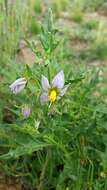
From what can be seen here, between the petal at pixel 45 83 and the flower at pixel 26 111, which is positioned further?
the flower at pixel 26 111

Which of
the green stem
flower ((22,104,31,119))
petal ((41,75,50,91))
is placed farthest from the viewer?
the green stem

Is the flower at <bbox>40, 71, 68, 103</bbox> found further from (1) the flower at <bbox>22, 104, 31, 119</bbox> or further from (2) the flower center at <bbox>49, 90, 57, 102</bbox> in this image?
(1) the flower at <bbox>22, 104, 31, 119</bbox>

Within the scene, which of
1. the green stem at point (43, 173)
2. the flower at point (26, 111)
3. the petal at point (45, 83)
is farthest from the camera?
the green stem at point (43, 173)

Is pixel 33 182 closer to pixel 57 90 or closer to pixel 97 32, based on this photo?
pixel 57 90

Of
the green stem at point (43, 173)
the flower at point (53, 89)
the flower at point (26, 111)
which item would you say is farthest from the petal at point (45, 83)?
the green stem at point (43, 173)

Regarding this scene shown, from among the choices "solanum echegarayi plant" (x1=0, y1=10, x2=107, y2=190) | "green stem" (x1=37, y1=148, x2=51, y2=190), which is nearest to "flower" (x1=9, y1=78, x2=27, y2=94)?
"solanum echegarayi plant" (x1=0, y1=10, x2=107, y2=190)

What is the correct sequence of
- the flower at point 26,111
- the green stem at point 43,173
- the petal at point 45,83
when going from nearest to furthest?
the petal at point 45,83
the flower at point 26,111
the green stem at point 43,173

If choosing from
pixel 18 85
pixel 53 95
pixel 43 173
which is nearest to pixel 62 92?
pixel 53 95

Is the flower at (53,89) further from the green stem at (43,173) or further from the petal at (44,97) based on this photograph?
the green stem at (43,173)

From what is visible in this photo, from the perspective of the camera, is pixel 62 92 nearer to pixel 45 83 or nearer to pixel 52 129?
pixel 45 83

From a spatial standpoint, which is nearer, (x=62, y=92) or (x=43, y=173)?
(x=62, y=92)
